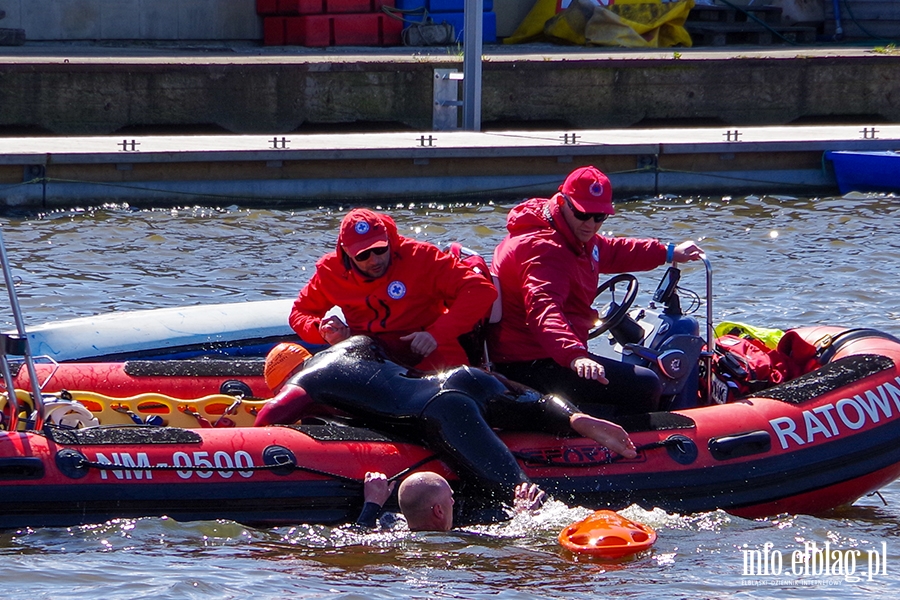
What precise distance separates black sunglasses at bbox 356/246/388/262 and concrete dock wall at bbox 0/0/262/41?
13.6 metres

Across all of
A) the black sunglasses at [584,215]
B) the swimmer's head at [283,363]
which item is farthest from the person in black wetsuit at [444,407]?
the black sunglasses at [584,215]

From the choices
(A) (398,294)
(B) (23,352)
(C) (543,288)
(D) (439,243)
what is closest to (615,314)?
(C) (543,288)

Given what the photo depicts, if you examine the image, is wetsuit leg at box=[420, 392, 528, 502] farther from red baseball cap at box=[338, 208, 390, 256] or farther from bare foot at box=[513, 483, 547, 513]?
red baseball cap at box=[338, 208, 390, 256]

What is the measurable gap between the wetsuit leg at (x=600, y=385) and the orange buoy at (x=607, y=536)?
2.08ft

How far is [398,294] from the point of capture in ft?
17.9

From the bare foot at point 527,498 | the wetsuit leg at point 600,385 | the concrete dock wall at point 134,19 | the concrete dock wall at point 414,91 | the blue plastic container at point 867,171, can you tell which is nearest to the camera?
the bare foot at point 527,498

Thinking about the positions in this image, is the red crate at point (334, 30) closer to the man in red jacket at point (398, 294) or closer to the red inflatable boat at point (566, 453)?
the red inflatable boat at point (566, 453)

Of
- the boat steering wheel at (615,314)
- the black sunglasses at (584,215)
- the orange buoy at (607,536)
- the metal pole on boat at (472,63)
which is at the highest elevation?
the metal pole on boat at (472,63)

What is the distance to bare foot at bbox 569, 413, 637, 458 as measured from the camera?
5137 millimetres

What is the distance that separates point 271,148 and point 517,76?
4347mm

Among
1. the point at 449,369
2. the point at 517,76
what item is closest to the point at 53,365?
the point at 449,369

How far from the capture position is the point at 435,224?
11.5 metres

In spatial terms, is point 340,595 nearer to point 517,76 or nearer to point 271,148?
point 271,148

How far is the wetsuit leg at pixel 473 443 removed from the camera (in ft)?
16.6
